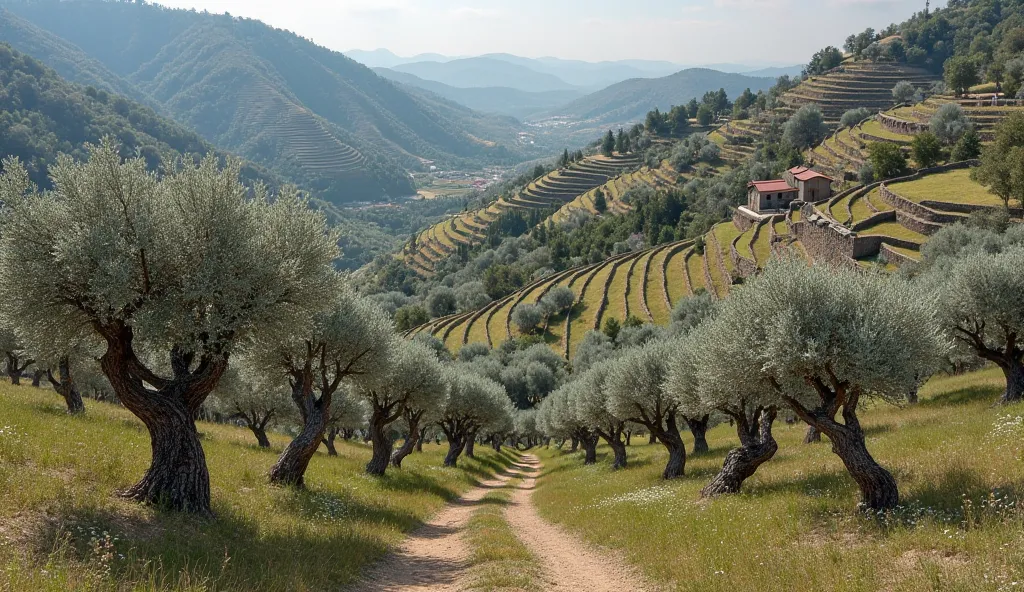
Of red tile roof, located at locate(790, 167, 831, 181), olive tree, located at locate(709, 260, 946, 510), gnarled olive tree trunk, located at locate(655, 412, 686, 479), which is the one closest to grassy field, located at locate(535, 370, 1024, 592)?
gnarled olive tree trunk, located at locate(655, 412, 686, 479)

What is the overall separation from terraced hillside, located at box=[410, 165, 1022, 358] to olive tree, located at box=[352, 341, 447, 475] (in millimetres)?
43135

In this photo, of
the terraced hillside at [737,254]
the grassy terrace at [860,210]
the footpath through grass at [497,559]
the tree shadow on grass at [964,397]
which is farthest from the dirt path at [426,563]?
the grassy terrace at [860,210]

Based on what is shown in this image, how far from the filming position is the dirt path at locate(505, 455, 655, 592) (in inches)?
579

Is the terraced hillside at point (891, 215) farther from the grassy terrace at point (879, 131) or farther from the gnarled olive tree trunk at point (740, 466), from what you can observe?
the gnarled olive tree trunk at point (740, 466)

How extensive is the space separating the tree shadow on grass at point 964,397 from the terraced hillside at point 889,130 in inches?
4240

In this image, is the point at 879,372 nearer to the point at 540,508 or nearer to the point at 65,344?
the point at 540,508

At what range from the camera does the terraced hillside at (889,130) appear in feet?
395

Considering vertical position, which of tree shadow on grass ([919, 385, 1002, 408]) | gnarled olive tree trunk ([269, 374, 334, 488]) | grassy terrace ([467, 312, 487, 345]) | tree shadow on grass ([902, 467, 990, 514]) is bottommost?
grassy terrace ([467, 312, 487, 345])

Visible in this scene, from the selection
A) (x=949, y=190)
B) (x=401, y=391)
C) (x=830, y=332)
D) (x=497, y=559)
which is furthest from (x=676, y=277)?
(x=497, y=559)

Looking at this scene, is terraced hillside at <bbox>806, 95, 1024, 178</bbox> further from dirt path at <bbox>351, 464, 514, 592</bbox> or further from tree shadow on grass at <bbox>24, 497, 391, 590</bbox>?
tree shadow on grass at <bbox>24, 497, 391, 590</bbox>

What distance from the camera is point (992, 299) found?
89.9 feet

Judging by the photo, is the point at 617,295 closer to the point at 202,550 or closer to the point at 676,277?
the point at 676,277

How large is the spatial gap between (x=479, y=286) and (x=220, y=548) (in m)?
150

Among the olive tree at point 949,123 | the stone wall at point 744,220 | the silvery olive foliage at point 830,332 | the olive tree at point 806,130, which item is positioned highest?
the olive tree at point 806,130
